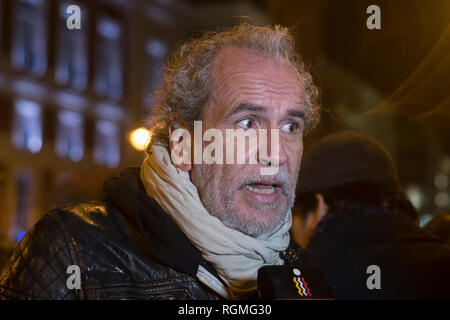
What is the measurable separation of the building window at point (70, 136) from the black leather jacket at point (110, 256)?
12.1m

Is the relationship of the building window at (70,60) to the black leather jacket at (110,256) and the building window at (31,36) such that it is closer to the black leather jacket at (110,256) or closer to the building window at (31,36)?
the building window at (31,36)

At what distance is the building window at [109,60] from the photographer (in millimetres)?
15030

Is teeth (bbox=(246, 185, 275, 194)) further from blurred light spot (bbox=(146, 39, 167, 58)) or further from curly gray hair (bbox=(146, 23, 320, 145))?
blurred light spot (bbox=(146, 39, 167, 58))

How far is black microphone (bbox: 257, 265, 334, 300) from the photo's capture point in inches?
55.3

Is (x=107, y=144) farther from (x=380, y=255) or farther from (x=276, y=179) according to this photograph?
(x=276, y=179)

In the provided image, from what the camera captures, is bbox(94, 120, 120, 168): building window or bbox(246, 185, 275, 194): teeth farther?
bbox(94, 120, 120, 168): building window

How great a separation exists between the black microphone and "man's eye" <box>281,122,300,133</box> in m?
0.57

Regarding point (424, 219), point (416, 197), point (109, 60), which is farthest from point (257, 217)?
point (109, 60)

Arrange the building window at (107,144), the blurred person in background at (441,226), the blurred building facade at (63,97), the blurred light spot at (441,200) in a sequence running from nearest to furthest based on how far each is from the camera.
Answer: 1. the blurred person in background at (441,226)
2. the blurred light spot at (441,200)
3. the blurred building facade at (63,97)
4. the building window at (107,144)

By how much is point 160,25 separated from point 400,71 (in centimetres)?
1542

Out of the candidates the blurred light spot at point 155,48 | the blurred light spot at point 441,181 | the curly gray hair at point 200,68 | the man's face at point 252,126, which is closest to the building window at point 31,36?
the blurred light spot at point 155,48

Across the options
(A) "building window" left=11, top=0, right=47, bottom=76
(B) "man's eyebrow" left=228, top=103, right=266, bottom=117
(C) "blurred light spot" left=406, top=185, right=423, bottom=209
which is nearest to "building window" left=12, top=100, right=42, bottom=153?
(A) "building window" left=11, top=0, right=47, bottom=76
